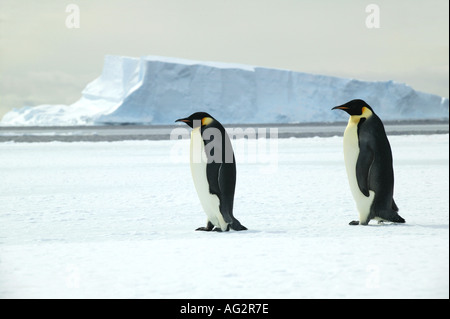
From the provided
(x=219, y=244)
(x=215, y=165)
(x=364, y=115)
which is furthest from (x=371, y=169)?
(x=219, y=244)

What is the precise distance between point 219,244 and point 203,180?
26.6 inches

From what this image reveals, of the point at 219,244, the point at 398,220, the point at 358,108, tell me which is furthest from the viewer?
the point at 358,108

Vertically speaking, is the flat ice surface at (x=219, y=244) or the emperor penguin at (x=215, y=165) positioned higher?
the emperor penguin at (x=215, y=165)

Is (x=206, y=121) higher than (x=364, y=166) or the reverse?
higher

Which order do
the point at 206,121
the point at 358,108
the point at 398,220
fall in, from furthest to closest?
1. the point at 358,108
2. the point at 398,220
3. the point at 206,121

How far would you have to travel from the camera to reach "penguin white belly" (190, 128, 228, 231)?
3.52 metres

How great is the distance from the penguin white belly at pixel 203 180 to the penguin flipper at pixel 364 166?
3.08ft

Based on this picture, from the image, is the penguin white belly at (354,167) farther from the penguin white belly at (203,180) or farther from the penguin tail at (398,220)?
the penguin white belly at (203,180)

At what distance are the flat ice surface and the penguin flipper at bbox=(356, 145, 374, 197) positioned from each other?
25 cm

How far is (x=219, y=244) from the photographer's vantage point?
9.90 feet

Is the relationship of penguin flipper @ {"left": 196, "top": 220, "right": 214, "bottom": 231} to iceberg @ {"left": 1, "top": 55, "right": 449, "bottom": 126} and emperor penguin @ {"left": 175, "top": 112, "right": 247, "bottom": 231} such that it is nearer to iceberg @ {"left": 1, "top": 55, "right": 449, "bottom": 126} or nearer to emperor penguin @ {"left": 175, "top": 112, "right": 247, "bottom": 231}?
emperor penguin @ {"left": 175, "top": 112, "right": 247, "bottom": 231}

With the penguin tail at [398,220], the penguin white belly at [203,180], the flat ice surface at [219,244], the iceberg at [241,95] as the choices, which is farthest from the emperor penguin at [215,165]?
the iceberg at [241,95]

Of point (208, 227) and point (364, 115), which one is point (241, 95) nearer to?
point (364, 115)

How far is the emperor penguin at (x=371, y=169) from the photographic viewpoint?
361 cm
